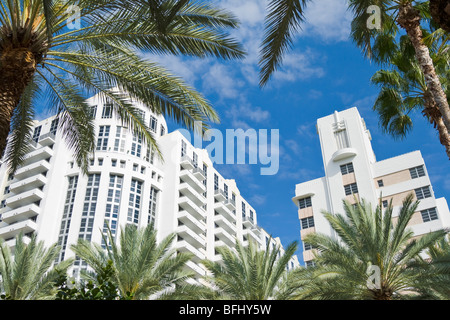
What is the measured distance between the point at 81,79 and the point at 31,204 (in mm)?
49843

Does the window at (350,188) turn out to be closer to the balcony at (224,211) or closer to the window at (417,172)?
the window at (417,172)

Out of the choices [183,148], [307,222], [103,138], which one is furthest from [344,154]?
[103,138]

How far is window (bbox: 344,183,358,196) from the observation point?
42375mm

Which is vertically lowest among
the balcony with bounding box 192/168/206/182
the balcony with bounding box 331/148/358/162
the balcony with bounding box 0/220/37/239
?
the balcony with bounding box 0/220/37/239

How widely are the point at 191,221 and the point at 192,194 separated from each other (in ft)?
14.8

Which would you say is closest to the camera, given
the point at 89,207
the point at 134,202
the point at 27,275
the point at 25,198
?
the point at 27,275

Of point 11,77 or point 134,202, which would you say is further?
point 134,202

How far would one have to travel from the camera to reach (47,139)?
61.9 m

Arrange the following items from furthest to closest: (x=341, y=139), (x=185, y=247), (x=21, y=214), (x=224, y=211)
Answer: (x=224, y=211) < (x=185, y=247) < (x=21, y=214) < (x=341, y=139)

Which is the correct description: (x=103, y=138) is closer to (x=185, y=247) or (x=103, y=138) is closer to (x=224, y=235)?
(x=185, y=247)

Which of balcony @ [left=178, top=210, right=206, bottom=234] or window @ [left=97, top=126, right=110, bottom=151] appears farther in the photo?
balcony @ [left=178, top=210, right=206, bottom=234]

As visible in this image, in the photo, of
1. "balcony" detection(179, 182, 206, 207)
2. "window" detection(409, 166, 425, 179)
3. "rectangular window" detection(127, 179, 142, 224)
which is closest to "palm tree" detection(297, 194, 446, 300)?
"window" detection(409, 166, 425, 179)

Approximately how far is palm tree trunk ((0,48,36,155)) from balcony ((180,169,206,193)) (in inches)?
2199

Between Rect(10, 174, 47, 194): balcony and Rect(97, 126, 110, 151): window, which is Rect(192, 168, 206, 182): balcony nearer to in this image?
Rect(97, 126, 110, 151): window
